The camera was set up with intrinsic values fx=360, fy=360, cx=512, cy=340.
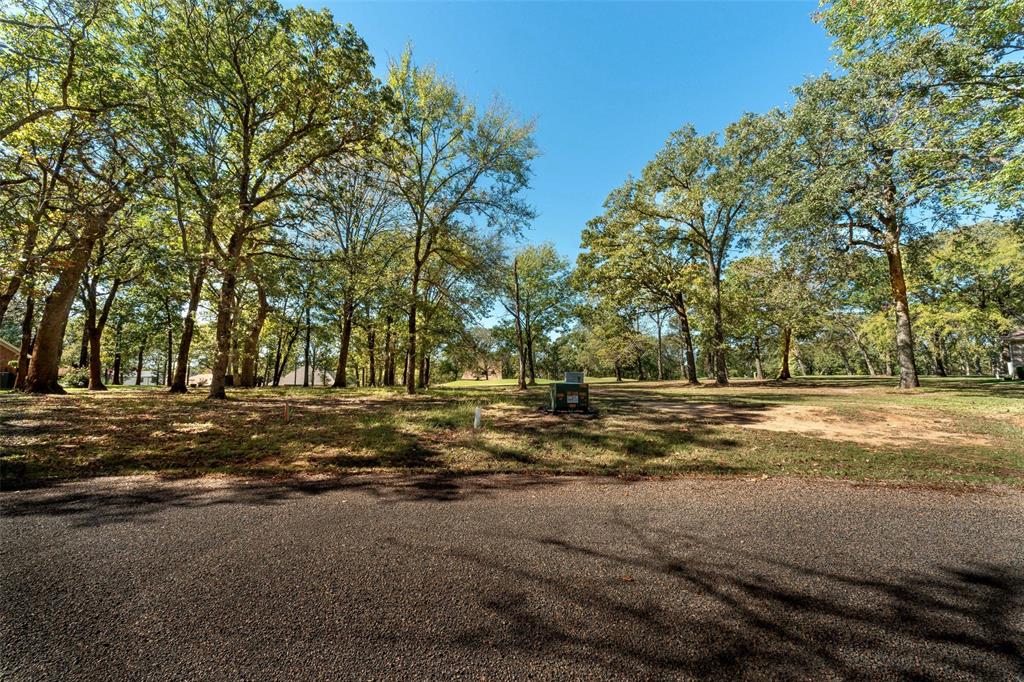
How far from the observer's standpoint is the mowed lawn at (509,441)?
6.47 metres

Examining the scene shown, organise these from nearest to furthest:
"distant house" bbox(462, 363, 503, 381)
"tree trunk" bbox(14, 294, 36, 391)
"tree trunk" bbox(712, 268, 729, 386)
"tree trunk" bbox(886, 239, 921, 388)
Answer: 1. "tree trunk" bbox(886, 239, 921, 388)
2. "tree trunk" bbox(14, 294, 36, 391)
3. "tree trunk" bbox(712, 268, 729, 386)
4. "distant house" bbox(462, 363, 503, 381)

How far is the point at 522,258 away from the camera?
34062mm

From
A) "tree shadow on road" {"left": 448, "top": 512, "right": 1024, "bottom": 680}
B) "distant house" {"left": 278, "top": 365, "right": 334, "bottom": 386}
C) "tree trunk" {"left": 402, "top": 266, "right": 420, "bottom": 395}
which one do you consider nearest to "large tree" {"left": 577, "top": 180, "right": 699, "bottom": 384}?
"tree trunk" {"left": 402, "top": 266, "right": 420, "bottom": 395}

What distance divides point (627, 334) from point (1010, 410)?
826 inches

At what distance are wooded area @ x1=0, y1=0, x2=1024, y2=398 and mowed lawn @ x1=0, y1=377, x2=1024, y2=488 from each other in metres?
3.71

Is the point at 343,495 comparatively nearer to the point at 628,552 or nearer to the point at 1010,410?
the point at 628,552

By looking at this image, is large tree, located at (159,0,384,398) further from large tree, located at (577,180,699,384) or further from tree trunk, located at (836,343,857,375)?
tree trunk, located at (836,343,857,375)

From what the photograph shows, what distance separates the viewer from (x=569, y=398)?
11.2m

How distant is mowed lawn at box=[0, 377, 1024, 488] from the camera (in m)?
6.47

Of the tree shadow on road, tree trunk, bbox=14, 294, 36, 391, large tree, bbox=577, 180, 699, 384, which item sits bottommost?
the tree shadow on road

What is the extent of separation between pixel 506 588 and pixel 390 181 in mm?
15408

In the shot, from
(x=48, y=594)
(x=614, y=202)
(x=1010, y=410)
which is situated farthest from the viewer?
(x=614, y=202)

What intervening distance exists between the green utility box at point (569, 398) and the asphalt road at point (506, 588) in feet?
20.3

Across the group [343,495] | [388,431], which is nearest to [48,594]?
[343,495]
